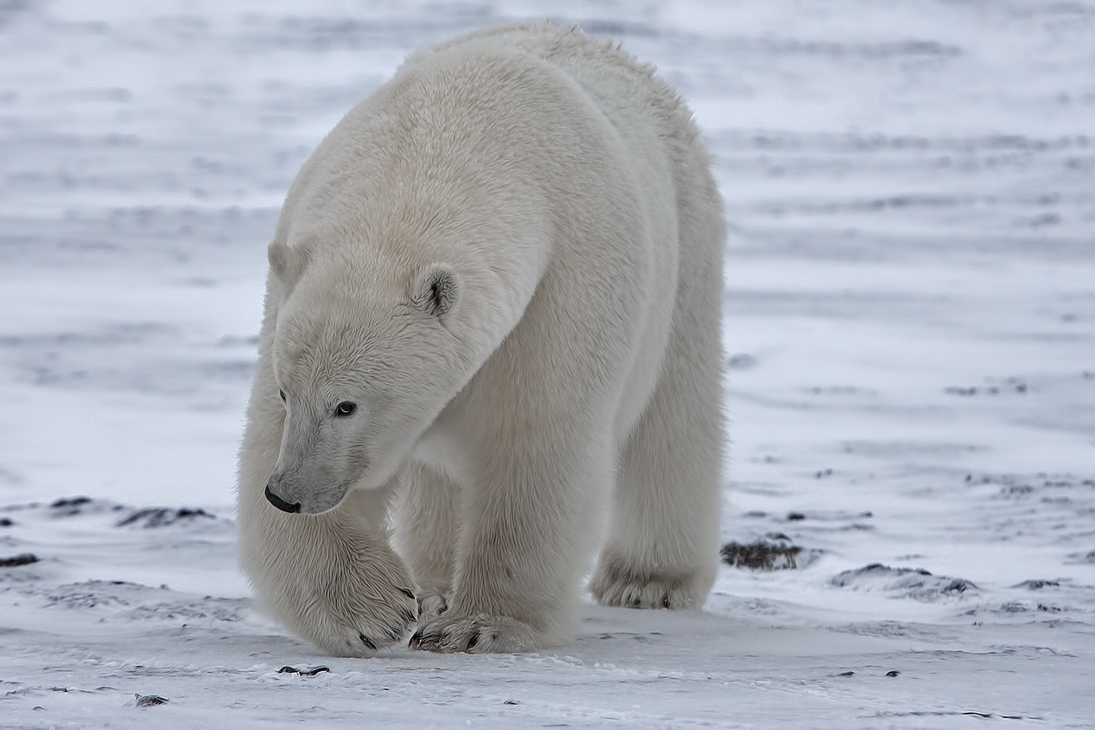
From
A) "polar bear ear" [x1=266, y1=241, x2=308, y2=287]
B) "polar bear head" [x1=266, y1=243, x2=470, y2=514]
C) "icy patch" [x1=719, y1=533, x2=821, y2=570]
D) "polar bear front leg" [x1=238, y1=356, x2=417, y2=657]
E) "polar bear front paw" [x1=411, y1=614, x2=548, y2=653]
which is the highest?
"polar bear ear" [x1=266, y1=241, x2=308, y2=287]

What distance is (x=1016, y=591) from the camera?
4.64m

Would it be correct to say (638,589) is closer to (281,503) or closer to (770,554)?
(770,554)

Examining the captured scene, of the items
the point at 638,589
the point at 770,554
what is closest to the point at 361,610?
the point at 638,589

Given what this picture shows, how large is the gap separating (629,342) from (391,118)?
2.83ft

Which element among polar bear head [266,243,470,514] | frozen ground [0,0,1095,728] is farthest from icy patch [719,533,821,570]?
polar bear head [266,243,470,514]

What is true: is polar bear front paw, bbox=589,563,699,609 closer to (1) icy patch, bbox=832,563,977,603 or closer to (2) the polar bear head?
(1) icy patch, bbox=832,563,977,603

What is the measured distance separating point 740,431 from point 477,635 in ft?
14.0

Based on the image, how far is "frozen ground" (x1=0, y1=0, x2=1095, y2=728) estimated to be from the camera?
2844 mm

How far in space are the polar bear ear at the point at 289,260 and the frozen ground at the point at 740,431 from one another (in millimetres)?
922

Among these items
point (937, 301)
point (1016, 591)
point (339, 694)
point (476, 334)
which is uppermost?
point (937, 301)

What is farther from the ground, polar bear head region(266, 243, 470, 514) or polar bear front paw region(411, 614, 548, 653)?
polar bear head region(266, 243, 470, 514)

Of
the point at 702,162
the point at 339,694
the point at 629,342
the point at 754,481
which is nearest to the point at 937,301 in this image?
the point at 754,481

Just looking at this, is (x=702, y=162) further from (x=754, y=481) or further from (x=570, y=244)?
(x=754, y=481)

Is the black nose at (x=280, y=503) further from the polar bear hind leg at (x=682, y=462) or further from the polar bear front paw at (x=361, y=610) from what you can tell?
the polar bear hind leg at (x=682, y=462)
